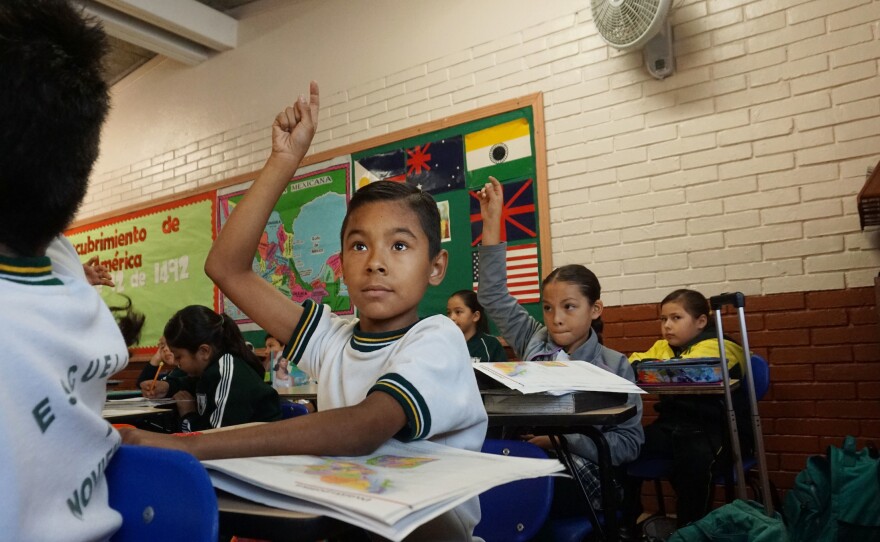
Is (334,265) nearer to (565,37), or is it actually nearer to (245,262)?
(565,37)

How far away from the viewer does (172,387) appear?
3.70m

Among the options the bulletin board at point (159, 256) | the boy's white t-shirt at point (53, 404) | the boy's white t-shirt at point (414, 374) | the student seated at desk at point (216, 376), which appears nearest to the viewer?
the boy's white t-shirt at point (53, 404)

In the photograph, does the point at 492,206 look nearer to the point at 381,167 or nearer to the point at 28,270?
the point at 28,270

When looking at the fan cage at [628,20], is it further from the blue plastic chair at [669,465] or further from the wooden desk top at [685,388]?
the wooden desk top at [685,388]

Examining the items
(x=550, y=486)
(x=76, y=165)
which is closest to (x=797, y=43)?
(x=550, y=486)

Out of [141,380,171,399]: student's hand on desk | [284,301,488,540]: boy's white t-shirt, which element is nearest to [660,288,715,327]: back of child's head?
[284,301,488,540]: boy's white t-shirt

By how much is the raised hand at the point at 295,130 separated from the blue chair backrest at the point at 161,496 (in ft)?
2.04

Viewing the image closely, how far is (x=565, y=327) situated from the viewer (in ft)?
8.05

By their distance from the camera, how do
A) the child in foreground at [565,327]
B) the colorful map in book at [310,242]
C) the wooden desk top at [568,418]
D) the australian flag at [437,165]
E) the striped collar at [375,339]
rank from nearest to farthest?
1. the striped collar at [375,339]
2. the wooden desk top at [568,418]
3. the child in foreground at [565,327]
4. the australian flag at [437,165]
5. the colorful map in book at [310,242]

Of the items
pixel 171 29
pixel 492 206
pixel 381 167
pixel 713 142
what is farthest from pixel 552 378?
pixel 171 29

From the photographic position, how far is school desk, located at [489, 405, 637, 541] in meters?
1.44

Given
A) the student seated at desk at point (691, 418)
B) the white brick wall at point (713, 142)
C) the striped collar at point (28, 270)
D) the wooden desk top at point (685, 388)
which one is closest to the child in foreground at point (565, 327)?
the wooden desk top at point (685, 388)

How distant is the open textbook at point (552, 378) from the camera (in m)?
1.41

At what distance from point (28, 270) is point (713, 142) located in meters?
3.50
